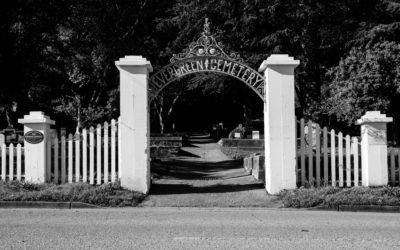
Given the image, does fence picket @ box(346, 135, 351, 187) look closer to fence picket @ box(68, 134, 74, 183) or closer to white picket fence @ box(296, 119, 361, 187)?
white picket fence @ box(296, 119, 361, 187)

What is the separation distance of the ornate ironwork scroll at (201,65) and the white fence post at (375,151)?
2937mm

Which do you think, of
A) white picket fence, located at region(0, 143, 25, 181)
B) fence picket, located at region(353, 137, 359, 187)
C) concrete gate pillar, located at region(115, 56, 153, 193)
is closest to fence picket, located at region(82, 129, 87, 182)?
concrete gate pillar, located at region(115, 56, 153, 193)

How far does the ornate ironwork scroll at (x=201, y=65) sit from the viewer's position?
14109mm

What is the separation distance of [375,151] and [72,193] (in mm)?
7633

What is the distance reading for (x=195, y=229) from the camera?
28.3 feet

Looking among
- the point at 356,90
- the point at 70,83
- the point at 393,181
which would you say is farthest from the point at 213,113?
the point at 393,181

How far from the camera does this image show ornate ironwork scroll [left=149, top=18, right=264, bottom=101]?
Result: 14109 mm

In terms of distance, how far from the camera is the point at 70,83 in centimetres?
3381

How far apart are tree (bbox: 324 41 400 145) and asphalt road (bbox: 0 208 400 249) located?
17594 millimetres

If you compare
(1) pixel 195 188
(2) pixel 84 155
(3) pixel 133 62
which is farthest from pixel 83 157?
(1) pixel 195 188

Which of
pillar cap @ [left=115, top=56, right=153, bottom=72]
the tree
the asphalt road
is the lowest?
the asphalt road

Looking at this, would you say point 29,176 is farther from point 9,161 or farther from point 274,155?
point 274,155

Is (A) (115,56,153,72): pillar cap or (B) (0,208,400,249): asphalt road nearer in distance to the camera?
(B) (0,208,400,249): asphalt road

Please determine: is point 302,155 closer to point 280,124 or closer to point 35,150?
point 280,124
